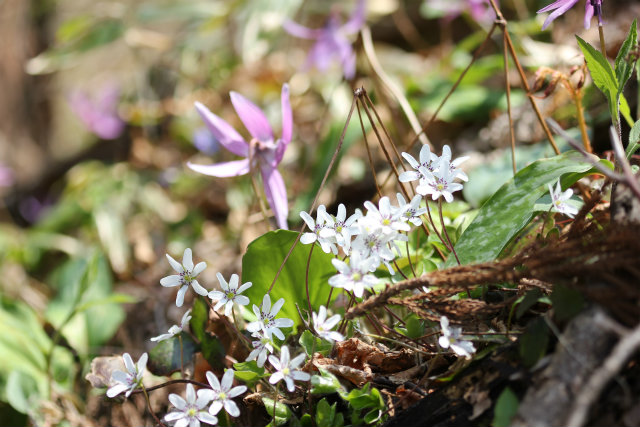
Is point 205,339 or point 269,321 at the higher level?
point 269,321

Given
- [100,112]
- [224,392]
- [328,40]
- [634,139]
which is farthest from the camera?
[100,112]

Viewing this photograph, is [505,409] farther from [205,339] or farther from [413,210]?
[205,339]

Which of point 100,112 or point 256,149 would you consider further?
point 100,112

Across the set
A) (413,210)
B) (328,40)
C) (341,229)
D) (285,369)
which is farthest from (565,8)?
(328,40)

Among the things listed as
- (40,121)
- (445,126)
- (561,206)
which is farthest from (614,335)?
(40,121)

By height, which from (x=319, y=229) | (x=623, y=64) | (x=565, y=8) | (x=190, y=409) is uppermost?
(x=565, y=8)

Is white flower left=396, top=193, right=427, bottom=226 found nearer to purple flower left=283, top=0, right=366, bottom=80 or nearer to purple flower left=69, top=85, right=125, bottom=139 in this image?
purple flower left=283, top=0, right=366, bottom=80

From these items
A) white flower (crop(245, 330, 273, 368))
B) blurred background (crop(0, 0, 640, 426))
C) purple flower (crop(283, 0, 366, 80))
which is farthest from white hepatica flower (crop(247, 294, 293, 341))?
purple flower (crop(283, 0, 366, 80))

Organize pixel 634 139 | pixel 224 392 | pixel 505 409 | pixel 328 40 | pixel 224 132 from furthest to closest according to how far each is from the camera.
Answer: pixel 328 40, pixel 224 132, pixel 634 139, pixel 224 392, pixel 505 409
